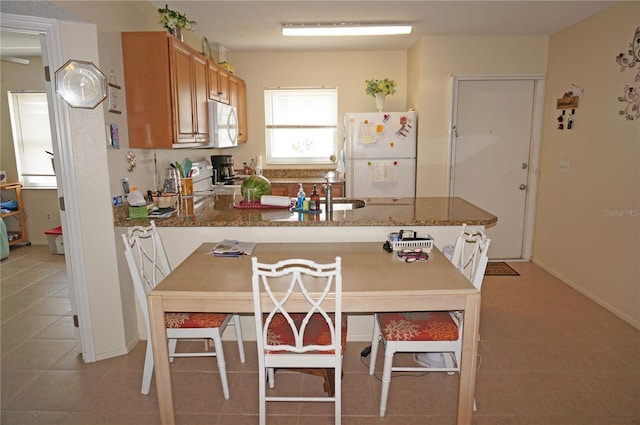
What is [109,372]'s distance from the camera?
8.43ft

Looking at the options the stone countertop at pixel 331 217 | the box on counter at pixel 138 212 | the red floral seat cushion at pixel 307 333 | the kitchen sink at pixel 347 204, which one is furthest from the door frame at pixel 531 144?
the box on counter at pixel 138 212

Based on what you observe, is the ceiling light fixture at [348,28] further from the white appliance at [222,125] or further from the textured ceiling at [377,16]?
the white appliance at [222,125]

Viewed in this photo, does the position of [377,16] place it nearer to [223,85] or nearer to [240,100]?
[223,85]

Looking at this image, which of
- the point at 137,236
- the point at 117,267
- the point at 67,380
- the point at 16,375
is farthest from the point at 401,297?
the point at 16,375

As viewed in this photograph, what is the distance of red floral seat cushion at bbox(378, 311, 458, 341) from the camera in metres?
2.05

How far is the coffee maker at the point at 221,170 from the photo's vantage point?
4930 mm

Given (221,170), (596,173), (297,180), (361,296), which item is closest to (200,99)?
(221,170)

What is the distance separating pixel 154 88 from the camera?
2.90 metres

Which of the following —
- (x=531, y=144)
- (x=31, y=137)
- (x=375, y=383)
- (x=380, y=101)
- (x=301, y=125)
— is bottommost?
(x=375, y=383)

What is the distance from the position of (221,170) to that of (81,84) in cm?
255

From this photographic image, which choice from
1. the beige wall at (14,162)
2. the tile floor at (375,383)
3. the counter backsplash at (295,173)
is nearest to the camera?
the tile floor at (375,383)

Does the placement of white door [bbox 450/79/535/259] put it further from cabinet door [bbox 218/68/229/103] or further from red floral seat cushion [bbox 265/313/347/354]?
red floral seat cushion [bbox 265/313/347/354]

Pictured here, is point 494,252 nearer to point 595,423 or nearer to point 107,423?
point 595,423

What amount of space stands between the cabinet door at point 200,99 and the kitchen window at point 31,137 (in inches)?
116
